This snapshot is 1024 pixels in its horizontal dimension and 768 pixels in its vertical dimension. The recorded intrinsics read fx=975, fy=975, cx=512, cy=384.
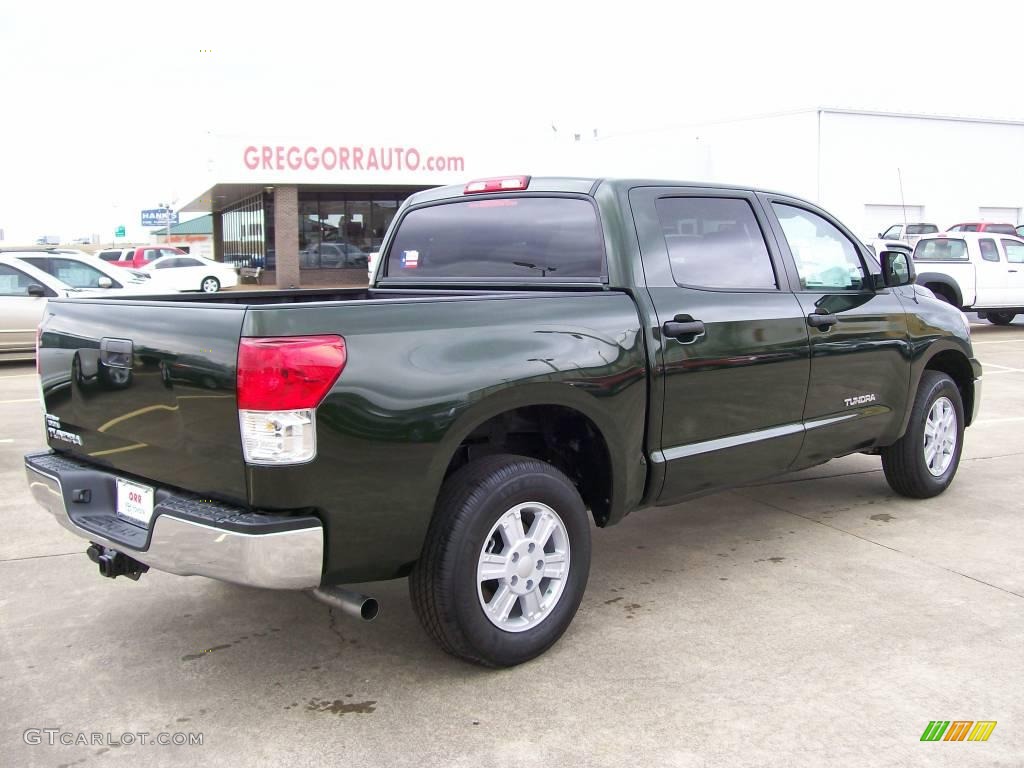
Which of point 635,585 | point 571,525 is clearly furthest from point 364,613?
point 635,585

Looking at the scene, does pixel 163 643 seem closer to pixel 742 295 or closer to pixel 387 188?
pixel 742 295

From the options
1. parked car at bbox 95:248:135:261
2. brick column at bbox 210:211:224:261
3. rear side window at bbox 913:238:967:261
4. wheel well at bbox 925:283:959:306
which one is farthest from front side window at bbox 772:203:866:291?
brick column at bbox 210:211:224:261

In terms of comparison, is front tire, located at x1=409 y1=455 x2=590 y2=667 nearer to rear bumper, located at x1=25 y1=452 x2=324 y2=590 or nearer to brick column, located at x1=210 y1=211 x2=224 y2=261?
rear bumper, located at x1=25 y1=452 x2=324 y2=590

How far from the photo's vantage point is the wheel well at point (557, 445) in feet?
12.8

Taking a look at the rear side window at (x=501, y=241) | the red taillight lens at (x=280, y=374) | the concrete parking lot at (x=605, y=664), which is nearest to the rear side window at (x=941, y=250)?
the concrete parking lot at (x=605, y=664)

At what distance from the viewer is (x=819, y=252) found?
5.33 metres

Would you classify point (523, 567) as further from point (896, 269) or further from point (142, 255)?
point (142, 255)

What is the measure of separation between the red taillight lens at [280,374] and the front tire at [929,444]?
4.04 meters

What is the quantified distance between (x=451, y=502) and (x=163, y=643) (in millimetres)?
1468

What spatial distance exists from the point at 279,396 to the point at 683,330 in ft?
6.31

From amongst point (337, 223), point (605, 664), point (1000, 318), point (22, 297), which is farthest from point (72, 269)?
point (337, 223)

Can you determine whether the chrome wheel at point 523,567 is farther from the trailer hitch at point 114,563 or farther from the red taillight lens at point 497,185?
the red taillight lens at point 497,185

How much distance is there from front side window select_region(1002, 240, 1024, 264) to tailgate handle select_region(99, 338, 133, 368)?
18.1m

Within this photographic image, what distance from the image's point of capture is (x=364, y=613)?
10.9 feet
